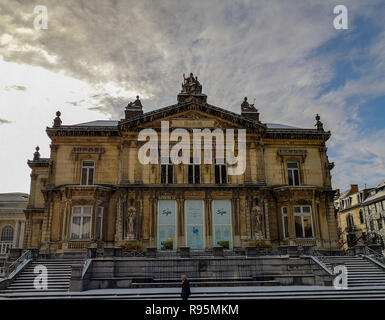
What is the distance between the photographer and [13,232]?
2313 inches

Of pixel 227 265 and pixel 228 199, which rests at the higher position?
pixel 228 199

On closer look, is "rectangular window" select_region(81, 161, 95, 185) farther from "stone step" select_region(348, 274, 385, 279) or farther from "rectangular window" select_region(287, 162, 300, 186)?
"stone step" select_region(348, 274, 385, 279)

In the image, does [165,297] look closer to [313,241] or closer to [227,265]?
[227,265]

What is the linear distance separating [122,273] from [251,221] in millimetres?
12424

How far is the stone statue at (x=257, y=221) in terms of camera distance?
102 feet

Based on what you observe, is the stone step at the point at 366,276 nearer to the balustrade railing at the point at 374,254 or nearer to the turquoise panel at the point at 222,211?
the balustrade railing at the point at 374,254

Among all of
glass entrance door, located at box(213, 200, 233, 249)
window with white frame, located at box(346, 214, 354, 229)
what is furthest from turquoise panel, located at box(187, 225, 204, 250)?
window with white frame, located at box(346, 214, 354, 229)

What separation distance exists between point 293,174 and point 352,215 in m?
36.5

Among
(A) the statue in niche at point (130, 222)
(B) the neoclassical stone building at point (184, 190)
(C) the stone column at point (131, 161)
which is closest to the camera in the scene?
(A) the statue in niche at point (130, 222)

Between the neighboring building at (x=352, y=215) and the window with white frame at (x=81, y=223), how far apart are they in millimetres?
43115

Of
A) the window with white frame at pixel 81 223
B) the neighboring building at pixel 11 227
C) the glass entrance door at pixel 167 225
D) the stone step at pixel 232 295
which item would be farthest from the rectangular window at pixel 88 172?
the neighboring building at pixel 11 227

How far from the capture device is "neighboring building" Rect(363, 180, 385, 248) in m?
55.1

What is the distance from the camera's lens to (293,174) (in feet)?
113

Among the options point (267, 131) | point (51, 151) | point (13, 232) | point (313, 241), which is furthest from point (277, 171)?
point (13, 232)
